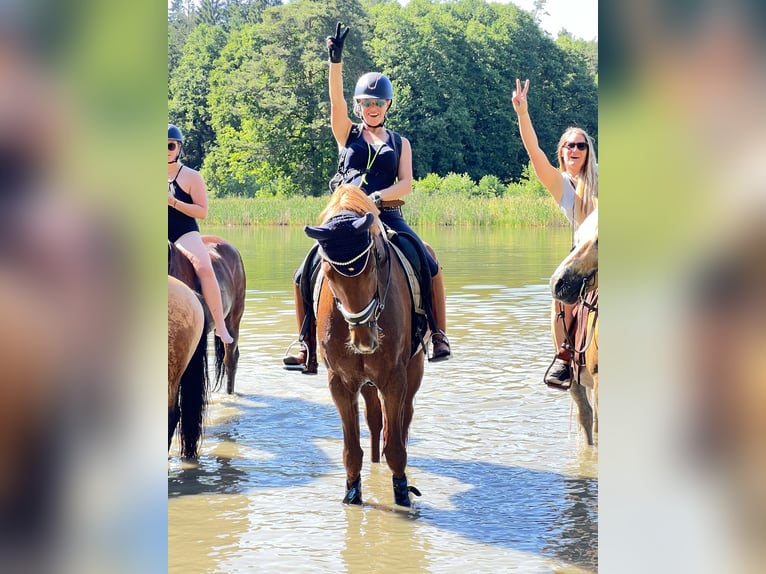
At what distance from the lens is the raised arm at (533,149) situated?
570 centimetres

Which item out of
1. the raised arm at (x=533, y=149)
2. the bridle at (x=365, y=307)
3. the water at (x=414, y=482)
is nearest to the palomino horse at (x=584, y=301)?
the water at (x=414, y=482)

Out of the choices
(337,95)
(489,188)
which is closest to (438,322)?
(337,95)

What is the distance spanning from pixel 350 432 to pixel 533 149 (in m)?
2.00

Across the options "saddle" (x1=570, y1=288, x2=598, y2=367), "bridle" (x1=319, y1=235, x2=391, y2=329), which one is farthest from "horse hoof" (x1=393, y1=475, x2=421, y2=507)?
"saddle" (x1=570, y1=288, x2=598, y2=367)

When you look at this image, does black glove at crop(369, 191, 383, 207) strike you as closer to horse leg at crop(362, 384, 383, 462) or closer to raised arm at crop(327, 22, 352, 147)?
raised arm at crop(327, 22, 352, 147)

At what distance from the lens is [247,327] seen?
44.8ft

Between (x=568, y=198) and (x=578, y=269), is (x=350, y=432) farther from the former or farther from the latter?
(x=578, y=269)

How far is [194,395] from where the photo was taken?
21.8 feet

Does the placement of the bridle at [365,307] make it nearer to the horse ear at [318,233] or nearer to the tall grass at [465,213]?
the horse ear at [318,233]

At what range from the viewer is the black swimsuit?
737cm

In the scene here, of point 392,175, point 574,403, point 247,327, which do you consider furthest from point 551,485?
point 247,327

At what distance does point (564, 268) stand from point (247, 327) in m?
9.91

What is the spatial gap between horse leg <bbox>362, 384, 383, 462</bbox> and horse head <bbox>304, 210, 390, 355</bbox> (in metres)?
1.27
